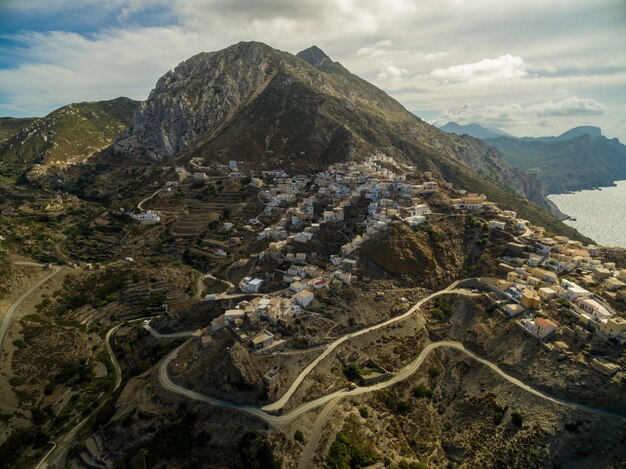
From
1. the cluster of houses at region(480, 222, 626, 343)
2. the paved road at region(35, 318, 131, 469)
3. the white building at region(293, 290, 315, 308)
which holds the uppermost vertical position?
the cluster of houses at region(480, 222, 626, 343)

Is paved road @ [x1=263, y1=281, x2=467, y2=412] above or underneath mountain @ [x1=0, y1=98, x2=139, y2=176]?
underneath

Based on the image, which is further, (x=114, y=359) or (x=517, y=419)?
(x=114, y=359)

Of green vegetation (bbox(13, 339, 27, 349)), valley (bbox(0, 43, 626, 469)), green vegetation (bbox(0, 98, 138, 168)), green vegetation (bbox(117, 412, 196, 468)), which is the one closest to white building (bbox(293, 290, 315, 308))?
valley (bbox(0, 43, 626, 469))

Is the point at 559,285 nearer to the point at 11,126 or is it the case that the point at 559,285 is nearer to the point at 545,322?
the point at 545,322

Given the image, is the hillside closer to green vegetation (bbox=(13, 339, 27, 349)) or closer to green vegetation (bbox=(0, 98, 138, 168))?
green vegetation (bbox=(0, 98, 138, 168))

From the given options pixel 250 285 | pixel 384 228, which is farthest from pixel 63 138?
pixel 384 228

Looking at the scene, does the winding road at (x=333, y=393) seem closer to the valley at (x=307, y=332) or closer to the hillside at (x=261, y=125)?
the valley at (x=307, y=332)

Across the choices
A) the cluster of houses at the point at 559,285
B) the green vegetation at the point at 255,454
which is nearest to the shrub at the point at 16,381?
the green vegetation at the point at 255,454
